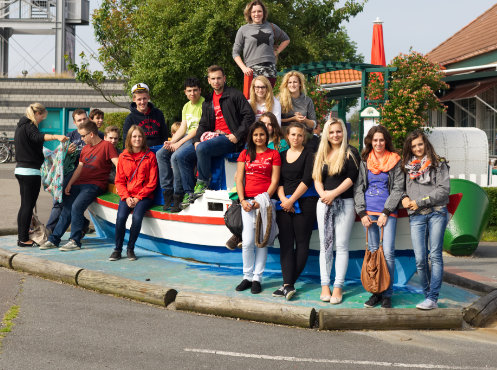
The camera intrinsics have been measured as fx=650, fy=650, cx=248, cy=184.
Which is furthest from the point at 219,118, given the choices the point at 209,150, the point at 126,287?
the point at 126,287

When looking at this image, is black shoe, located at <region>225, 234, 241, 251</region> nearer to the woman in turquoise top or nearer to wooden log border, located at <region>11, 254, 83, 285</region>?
the woman in turquoise top

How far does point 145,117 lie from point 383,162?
13.5ft

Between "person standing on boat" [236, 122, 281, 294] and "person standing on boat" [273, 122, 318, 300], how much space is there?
143mm

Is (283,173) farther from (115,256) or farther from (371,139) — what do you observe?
(115,256)

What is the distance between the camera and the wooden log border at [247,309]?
6219mm

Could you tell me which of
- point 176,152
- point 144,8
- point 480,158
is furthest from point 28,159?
point 144,8

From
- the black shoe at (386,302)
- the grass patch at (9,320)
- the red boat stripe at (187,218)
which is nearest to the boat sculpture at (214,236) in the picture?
the red boat stripe at (187,218)

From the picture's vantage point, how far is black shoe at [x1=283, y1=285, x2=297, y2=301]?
6.74m

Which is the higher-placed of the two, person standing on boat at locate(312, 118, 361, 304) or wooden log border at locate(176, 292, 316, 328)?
person standing on boat at locate(312, 118, 361, 304)

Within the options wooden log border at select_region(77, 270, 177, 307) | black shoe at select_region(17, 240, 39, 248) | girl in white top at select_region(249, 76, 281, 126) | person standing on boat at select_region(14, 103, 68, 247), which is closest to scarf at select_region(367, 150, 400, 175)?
girl in white top at select_region(249, 76, 281, 126)

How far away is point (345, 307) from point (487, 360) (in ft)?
5.13

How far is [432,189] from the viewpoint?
6465 millimetres

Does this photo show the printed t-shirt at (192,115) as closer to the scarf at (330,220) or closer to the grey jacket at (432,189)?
the scarf at (330,220)

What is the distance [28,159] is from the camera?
364 inches
